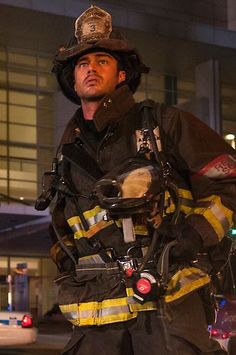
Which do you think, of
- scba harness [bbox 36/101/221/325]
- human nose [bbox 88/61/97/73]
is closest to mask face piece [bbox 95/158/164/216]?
scba harness [bbox 36/101/221/325]

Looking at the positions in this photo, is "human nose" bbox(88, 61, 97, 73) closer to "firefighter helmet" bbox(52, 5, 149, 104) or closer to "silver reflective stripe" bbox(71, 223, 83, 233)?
"firefighter helmet" bbox(52, 5, 149, 104)

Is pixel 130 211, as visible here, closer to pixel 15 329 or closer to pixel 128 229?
pixel 128 229

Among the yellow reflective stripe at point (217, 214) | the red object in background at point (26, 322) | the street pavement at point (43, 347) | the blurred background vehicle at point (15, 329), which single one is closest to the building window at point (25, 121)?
the street pavement at point (43, 347)

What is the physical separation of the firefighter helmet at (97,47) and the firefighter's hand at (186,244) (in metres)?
0.76

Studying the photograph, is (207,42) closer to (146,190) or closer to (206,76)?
(206,76)

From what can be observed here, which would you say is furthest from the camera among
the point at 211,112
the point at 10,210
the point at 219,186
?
the point at 211,112

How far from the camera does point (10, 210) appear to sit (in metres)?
25.5

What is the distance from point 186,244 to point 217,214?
179mm

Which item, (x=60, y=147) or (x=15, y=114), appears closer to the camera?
(x=60, y=147)

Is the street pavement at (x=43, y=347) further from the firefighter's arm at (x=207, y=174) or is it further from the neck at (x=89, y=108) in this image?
the firefighter's arm at (x=207, y=174)

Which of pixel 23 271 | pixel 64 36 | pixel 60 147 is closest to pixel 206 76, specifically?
pixel 64 36

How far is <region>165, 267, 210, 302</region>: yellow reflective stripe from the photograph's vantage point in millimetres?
2518

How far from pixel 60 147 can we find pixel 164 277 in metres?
0.77

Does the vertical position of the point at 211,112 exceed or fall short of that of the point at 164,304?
it exceeds it
